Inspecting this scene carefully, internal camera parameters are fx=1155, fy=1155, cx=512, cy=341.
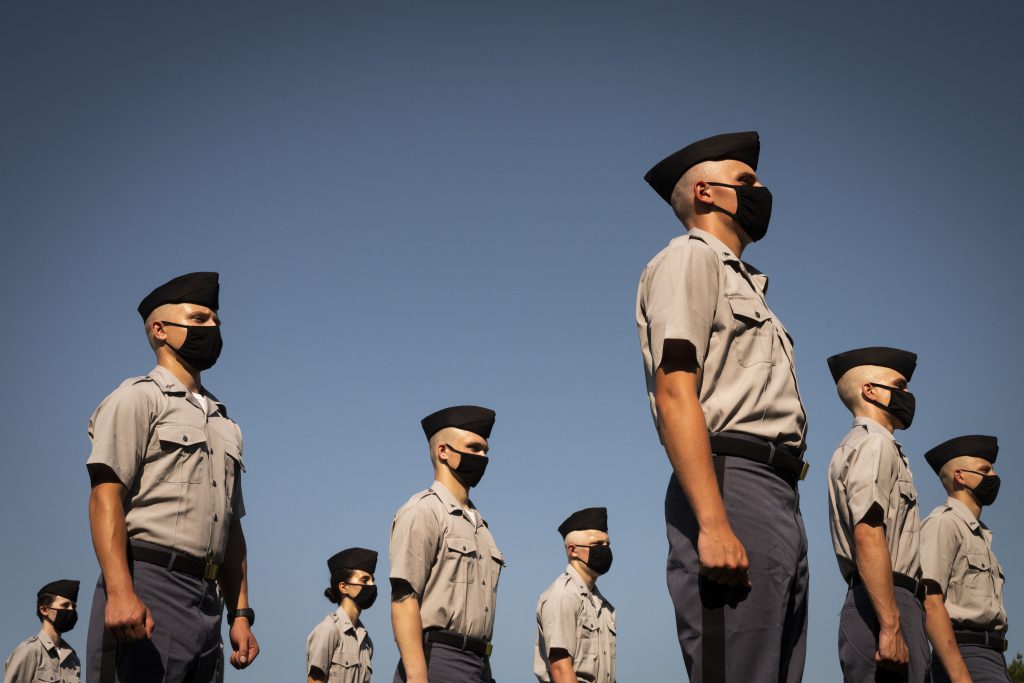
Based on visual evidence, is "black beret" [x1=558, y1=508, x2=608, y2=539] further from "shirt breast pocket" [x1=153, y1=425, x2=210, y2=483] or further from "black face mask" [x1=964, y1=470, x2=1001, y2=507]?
"shirt breast pocket" [x1=153, y1=425, x2=210, y2=483]

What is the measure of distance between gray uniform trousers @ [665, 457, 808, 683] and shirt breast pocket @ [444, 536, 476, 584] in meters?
3.54

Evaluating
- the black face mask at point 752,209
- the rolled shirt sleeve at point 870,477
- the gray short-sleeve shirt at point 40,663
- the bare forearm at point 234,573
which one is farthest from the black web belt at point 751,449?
the gray short-sleeve shirt at point 40,663

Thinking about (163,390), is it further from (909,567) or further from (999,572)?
(999,572)

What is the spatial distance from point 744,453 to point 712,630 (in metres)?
0.61

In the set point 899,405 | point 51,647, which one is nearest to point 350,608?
point 51,647

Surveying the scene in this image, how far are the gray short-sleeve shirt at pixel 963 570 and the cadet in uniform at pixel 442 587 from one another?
10.7 feet

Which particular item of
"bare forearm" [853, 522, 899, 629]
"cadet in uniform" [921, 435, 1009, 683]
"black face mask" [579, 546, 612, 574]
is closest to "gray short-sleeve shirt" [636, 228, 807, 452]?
"bare forearm" [853, 522, 899, 629]

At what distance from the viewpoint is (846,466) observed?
22.8 ft

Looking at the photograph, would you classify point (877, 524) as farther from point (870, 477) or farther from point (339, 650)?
point (339, 650)

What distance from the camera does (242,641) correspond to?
601cm

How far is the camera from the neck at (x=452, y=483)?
800 cm

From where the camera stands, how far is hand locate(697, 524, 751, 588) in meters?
3.51

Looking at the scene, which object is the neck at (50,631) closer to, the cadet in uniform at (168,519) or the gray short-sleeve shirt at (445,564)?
the gray short-sleeve shirt at (445,564)

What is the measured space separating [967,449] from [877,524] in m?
3.34
